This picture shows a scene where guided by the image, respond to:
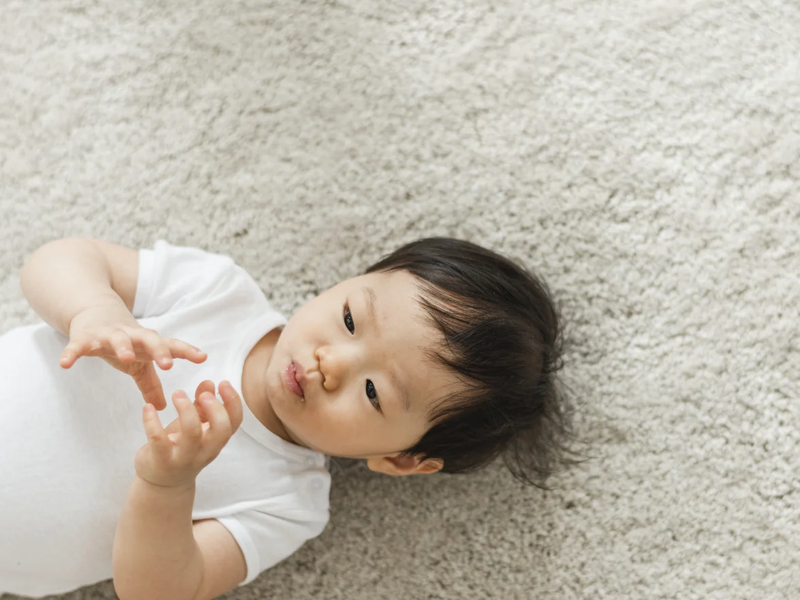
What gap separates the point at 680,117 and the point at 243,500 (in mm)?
821

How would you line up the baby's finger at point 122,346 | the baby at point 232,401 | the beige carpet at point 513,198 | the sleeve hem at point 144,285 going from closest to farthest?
the baby's finger at point 122,346, the baby at point 232,401, the sleeve hem at point 144,285, the beige carpet at point 513,198

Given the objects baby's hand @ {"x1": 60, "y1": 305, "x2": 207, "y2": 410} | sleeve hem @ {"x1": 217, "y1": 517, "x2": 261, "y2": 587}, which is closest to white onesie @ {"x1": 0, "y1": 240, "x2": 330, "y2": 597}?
sleeve hem @ {"x1": 217, "y1": 517, "x2": 261, "y2": 587}

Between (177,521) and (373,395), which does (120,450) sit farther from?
(373,395)

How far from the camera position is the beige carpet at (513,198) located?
1049mm

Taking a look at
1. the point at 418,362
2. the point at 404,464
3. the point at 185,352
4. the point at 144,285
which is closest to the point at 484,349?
the point at 418,362

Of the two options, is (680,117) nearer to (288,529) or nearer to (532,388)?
(532,388)

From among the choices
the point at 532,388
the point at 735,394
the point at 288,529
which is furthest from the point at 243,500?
the point at 735,394

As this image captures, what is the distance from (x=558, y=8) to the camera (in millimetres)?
1133

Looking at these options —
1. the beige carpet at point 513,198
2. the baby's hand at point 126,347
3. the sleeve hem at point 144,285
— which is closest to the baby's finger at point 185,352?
the baby's hand at point 126,347

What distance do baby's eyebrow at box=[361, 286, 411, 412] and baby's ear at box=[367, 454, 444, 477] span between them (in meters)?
0.12

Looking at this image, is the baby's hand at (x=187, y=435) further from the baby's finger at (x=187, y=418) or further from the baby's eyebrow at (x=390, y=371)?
the baby's eyebrow at (x=390, y=371)

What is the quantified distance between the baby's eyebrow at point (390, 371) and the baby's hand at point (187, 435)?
0.58ft

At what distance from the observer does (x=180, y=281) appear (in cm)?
96

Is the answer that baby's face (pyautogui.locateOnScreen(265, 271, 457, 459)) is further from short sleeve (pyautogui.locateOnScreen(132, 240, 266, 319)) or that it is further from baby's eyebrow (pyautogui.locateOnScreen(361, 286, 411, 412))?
short sleeve (pyautogui.locateOnScreen(132, 240, 266, 319))
